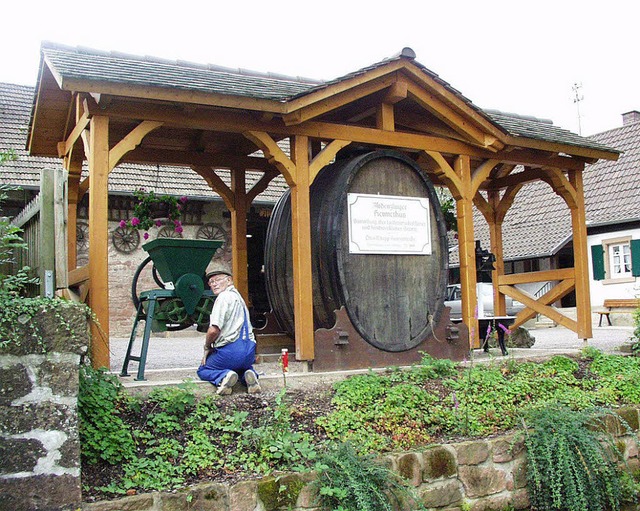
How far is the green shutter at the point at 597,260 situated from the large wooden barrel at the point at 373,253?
592 inches

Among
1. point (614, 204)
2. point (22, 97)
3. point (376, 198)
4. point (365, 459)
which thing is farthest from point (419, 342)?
point (614, 204)

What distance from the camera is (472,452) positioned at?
5855 mm

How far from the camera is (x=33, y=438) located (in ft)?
14.6

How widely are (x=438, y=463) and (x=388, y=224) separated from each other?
9.75 feet

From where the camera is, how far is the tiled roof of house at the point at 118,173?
1521 centimetres

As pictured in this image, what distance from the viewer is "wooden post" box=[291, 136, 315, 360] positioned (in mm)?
7234

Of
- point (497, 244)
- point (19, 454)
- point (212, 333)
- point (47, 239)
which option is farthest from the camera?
point (497, 244)

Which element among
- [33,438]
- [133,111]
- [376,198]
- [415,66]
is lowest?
[33,438]

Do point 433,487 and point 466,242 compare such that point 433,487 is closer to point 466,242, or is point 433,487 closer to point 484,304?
point 466,242

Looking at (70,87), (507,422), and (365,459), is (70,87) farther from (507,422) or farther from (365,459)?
(507,422)

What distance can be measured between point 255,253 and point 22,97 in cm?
743

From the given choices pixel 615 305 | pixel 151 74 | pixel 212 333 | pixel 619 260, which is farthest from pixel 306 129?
pixel 619 260

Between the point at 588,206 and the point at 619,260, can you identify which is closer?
the point at 619,260

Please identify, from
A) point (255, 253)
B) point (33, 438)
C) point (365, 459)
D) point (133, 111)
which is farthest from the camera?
point (255, 253)
